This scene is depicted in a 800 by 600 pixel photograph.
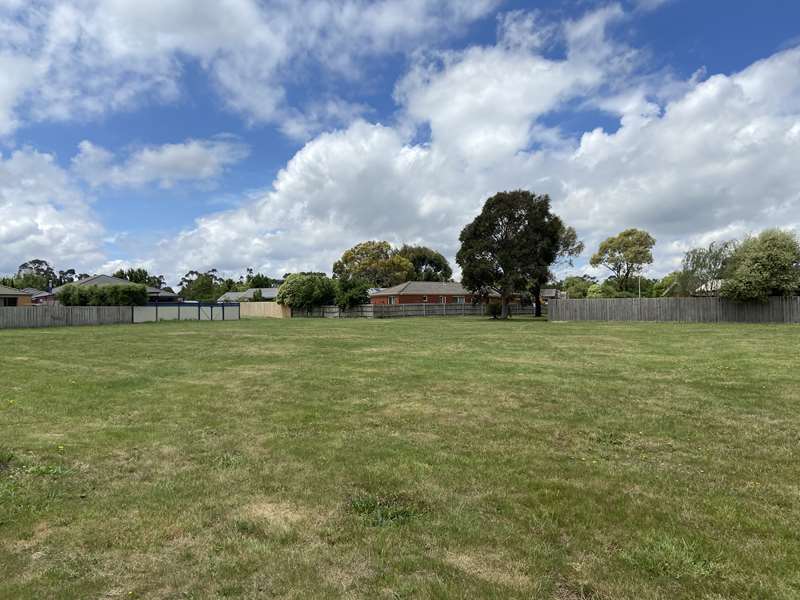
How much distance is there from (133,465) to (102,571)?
7.44 feet

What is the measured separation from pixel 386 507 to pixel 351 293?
151 feet

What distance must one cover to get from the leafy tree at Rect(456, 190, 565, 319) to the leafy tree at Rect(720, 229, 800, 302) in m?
14.6

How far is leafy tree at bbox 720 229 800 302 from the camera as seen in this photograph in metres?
32.0

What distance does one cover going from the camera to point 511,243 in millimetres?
44000

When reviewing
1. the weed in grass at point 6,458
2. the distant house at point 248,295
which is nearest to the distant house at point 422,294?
the distant house at point 248,295

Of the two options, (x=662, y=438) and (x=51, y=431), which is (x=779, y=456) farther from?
(x=51, y=431)

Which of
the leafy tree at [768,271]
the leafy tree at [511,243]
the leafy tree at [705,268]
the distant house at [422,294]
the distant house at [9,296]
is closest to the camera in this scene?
the leafy tree at [768,271]

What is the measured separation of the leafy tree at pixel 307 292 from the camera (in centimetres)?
5272

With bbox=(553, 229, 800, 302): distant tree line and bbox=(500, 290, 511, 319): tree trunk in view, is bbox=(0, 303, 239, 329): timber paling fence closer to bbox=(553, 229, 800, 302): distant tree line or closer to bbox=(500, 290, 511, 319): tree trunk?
bbox=(500, 290, 511, 319): tree trunk

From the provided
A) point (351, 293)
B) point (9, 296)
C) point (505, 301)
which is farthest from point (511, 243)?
point (9, 296)

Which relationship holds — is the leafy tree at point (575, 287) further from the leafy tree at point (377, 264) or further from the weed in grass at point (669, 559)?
the weed in grass at point (669, 559)

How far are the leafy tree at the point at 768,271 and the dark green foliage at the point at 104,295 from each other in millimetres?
46911

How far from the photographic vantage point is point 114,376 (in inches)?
441

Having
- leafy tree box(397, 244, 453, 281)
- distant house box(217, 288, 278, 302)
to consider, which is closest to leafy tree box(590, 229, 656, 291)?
leafy tree box(397, 244, 453, 281)
